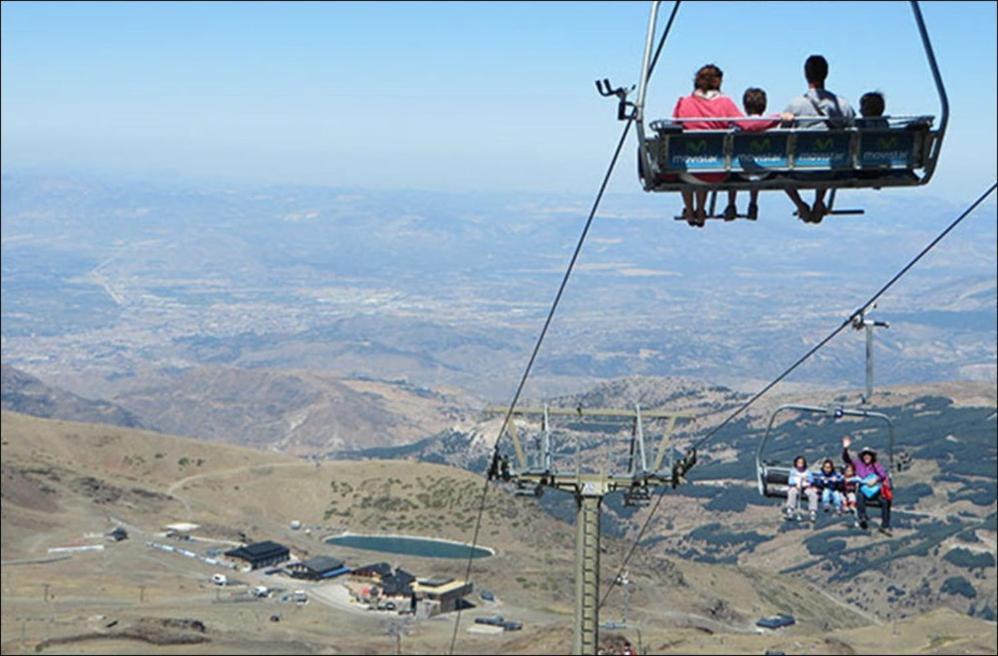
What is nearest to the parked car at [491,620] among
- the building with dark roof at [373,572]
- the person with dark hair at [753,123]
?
the building with dark roof at [373,572]

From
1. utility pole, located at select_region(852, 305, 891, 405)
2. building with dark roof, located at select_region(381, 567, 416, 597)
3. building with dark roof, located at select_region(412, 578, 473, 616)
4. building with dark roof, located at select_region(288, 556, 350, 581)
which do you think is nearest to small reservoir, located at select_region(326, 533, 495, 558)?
building with dark roof, located at select_region(288, 556, 350, 581)

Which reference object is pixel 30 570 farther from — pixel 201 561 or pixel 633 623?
Answer: pixel 633 623

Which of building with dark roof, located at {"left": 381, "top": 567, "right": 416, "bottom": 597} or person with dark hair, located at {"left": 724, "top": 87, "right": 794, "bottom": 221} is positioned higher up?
person with dark hair, located at {"left": 724, "top": 87, "right": 794, "bottom": 221}

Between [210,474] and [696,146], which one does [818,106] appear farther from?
[210,474]

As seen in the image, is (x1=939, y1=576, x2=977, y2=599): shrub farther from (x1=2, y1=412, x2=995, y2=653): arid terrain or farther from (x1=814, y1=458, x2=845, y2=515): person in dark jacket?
(x1=814, y1=458, x2=845, y2=515): person in dark jacket

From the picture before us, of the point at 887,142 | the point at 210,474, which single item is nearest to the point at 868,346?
the point at 887,142

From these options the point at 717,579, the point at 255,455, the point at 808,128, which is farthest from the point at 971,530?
the point at 808,128
